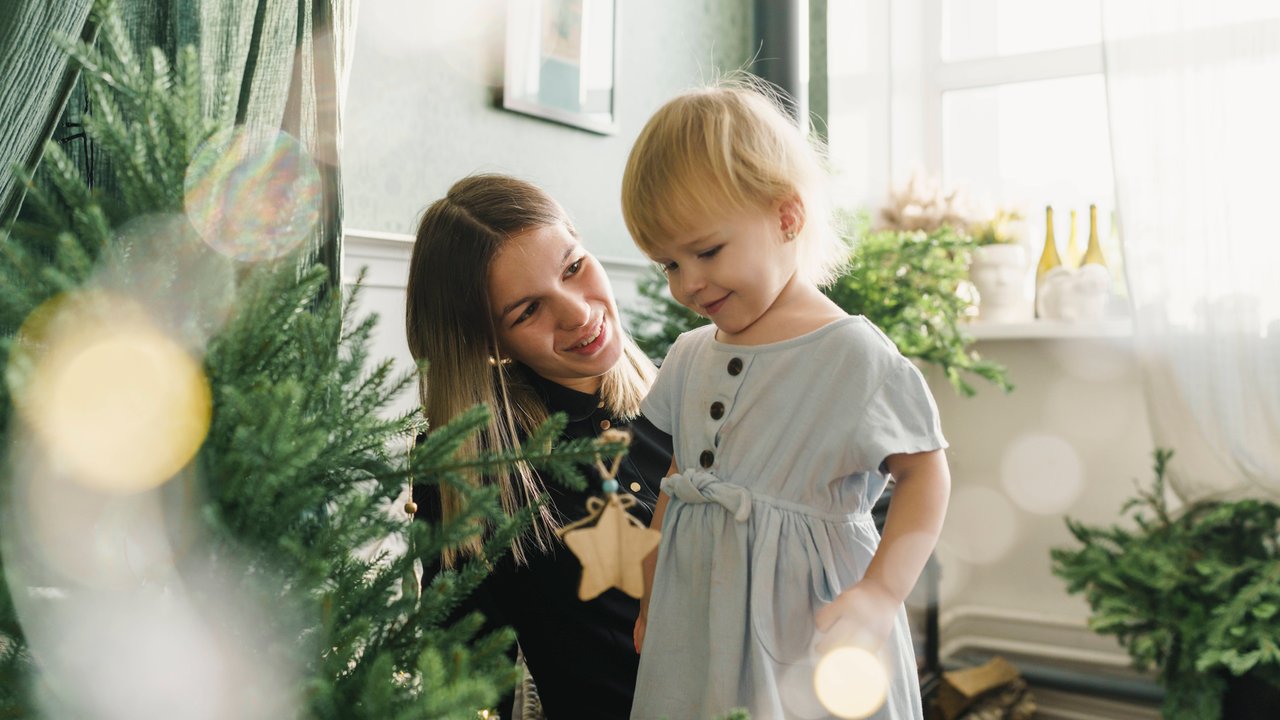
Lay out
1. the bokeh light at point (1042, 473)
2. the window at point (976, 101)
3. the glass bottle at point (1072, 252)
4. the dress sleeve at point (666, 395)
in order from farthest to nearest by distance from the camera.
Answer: the window at point (976, 101), the glass bottle at point (1072, 252), the bokeh light at point (1042, 473), the dress sleeve at point (666, 395)

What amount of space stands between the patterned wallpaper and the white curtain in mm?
1100

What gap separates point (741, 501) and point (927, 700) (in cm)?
206

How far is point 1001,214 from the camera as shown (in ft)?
9.53

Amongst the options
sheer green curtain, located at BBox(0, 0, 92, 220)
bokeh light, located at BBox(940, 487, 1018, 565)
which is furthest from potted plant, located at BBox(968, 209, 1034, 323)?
sheer green curtain, located at BBox(0, 0, 92, 220)

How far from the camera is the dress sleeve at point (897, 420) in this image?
0.85m

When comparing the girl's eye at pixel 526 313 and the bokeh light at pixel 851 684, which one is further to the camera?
the girl's eye at pixel 526 313

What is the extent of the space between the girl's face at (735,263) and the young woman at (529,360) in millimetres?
329

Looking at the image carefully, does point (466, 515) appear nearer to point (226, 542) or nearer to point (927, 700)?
point (226, 542)

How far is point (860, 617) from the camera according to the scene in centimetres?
81

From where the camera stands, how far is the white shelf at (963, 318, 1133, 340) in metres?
2.68

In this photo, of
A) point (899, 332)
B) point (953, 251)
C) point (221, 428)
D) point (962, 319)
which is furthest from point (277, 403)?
point (962, 319)

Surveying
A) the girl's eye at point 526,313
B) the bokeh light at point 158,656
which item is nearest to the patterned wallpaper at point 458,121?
the girl's eye at point 526,313

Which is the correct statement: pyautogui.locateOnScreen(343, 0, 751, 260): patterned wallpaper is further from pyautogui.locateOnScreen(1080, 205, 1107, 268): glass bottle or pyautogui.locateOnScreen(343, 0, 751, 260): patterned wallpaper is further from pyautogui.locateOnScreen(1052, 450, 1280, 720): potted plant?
pyautogui.locateOnScreen(1052, 450, 1280, 720): potted plant

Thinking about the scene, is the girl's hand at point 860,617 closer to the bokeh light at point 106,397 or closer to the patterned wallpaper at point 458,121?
the bokeh light at point 106,397
